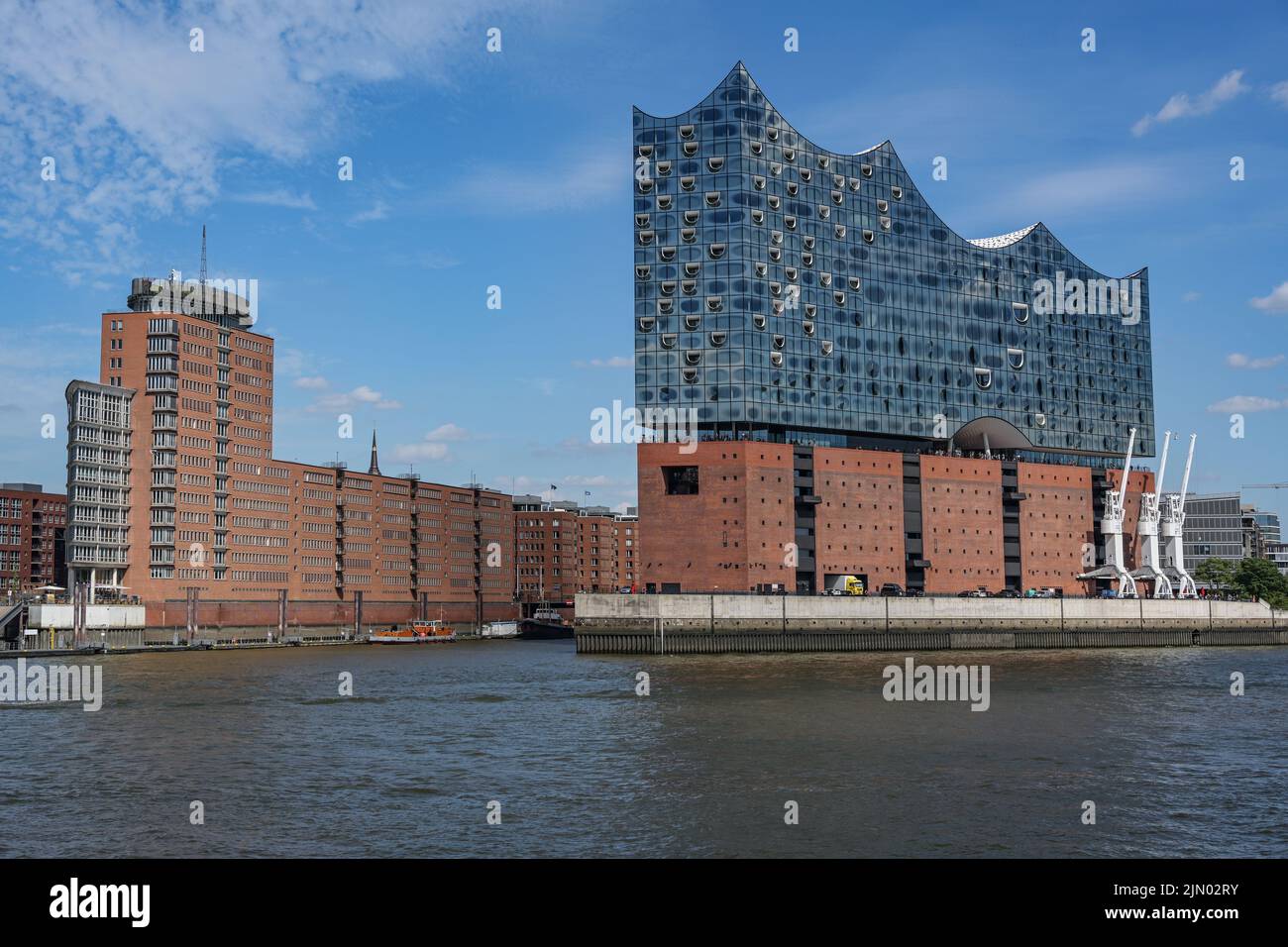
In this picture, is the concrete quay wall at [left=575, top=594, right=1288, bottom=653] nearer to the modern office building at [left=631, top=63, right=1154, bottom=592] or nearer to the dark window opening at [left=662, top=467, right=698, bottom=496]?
the modern office building at [left=631, top=63, right=1154, bottom=592]

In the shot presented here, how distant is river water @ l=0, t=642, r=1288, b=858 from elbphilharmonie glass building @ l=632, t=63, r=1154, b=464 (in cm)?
6227

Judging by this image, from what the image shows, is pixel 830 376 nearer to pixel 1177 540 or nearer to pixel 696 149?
pixel 696 149

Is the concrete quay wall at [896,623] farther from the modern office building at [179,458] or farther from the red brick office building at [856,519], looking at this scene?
the modern office building at [179,458]

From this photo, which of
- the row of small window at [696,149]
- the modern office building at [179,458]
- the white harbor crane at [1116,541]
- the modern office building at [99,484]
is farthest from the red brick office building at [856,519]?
the modern office building at [99,484]

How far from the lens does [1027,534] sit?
155875mm

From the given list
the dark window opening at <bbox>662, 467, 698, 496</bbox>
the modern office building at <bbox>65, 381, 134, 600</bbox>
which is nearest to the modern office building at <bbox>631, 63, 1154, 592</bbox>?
the dark window opening at <bbox>662, 467, 698, 496</bbox>

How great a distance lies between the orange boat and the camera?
180 m

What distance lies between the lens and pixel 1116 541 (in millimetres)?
160000

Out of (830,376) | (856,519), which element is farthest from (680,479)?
(830,376)

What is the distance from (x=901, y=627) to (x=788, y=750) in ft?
282

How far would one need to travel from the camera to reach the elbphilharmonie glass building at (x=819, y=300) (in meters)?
136
